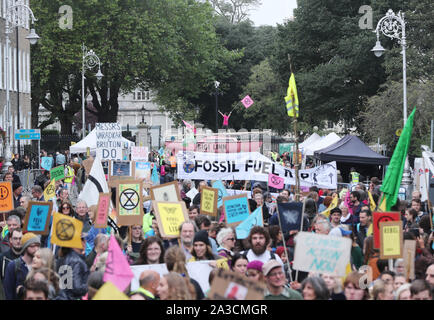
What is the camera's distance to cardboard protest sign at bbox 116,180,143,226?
40.1 ft

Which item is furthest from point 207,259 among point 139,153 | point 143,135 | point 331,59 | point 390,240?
point 143,135

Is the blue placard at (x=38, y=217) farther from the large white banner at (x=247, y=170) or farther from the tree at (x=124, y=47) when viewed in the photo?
the tree at (x=124, y=47)

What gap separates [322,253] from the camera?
831 centimetres

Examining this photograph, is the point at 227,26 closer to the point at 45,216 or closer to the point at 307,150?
the point at 307,150

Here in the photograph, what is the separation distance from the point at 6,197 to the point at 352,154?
16.7m

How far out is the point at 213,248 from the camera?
413 inches

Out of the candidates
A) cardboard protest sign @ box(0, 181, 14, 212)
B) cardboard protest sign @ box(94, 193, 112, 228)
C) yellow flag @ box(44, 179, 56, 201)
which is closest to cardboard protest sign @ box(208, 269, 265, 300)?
cardboard protest sign @ box(94, 193, 112, 228)

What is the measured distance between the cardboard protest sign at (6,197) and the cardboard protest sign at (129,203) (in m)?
2.39

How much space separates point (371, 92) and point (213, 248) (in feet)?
131

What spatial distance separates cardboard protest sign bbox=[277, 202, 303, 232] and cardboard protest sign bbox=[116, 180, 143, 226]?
210 cm

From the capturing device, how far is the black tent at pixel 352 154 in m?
28.7

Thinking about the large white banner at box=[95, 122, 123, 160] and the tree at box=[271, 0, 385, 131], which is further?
the tree at box=[271, 0, 385, 131]

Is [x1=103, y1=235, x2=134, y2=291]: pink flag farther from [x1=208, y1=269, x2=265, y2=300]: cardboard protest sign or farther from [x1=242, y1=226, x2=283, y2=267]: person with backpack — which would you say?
[x1=242, y1=226, x2=283, y2=267]: person with backpack
